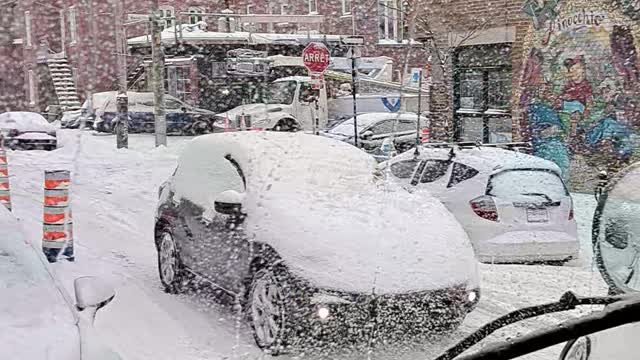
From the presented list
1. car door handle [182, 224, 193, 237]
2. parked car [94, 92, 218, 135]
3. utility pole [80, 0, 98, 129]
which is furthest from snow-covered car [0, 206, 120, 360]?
utility pole [80, 0, 98, 129]

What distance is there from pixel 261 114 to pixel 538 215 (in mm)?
18506

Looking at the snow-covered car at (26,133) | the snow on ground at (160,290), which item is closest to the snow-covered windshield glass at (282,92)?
the snow-covered car at (26,133)

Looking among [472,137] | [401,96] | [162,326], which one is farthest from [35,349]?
[401,96]

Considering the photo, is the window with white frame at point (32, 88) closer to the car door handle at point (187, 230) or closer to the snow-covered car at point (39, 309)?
the car door handle at point (187, 230)

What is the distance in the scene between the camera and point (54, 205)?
342 inches

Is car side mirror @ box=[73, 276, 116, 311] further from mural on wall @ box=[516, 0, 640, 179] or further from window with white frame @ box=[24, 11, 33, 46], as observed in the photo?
window with white frame @ box=[24, 11, 33, 46]

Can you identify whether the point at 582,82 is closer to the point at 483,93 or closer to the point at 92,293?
the point at 483,93

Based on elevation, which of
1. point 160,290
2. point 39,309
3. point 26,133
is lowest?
point 160,290

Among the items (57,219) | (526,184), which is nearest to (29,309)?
(57,219)

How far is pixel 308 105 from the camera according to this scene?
26.0 meters

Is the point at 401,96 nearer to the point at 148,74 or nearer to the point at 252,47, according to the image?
the point at 252,47

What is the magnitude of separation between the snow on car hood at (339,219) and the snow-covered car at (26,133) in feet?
58.8

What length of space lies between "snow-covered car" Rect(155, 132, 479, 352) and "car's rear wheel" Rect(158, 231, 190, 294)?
13mm

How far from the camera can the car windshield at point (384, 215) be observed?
222 inches
